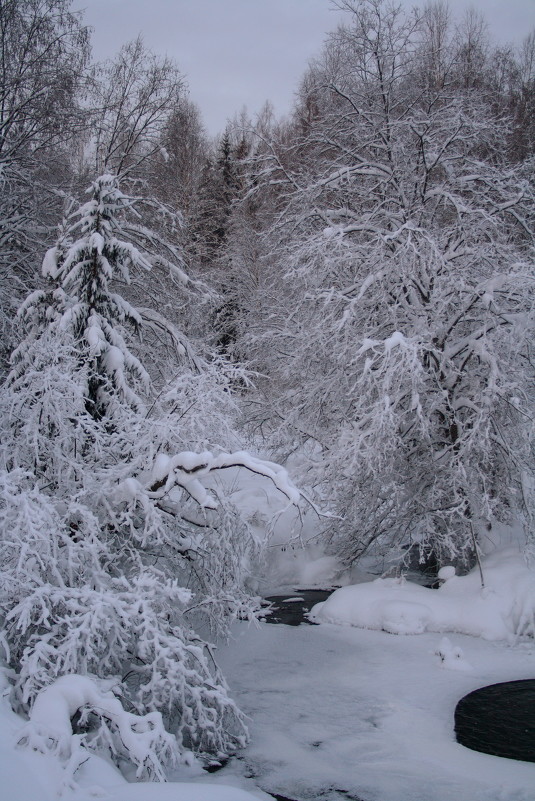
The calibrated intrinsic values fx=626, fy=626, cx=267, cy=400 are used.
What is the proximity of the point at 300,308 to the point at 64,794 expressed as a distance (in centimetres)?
976

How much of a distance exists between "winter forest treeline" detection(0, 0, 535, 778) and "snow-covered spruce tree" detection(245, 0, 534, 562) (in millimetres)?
61

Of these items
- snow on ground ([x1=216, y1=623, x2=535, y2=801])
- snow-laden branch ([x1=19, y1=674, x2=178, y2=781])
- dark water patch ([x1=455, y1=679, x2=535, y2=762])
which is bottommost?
snow on ground ([x1=216, y1=623, x2=535, y2=801])

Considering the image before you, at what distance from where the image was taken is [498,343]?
9906 mm

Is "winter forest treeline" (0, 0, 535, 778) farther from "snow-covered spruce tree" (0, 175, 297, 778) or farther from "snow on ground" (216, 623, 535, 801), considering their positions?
"snow on ground" (216, 623, 535, 801)

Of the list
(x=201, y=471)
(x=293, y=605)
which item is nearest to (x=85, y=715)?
(x=201, y=471)

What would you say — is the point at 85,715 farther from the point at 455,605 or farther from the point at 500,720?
the point at 455,605

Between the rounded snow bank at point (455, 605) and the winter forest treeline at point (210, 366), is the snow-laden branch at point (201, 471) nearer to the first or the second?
the winter forest treeline at point (210, 366)

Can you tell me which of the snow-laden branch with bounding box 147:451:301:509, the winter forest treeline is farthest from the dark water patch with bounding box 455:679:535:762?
the snow-laden branch with bounding box 147:451:301:509

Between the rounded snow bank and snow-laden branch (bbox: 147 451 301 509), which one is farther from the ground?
snow-laden branch (bbox: 147 451 301 509)

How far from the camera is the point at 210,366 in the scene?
7363 mm

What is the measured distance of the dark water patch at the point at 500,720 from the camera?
5920 millimetres

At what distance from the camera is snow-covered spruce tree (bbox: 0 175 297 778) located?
5156 mm

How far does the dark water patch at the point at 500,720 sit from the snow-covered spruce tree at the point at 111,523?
2.33 metres

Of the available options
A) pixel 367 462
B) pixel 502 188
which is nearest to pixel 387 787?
pixel 367 462
